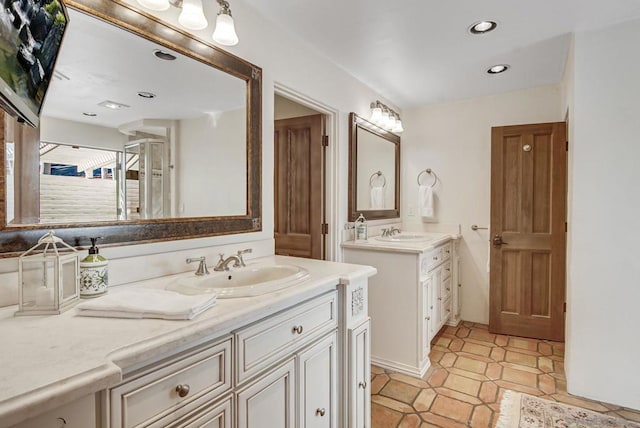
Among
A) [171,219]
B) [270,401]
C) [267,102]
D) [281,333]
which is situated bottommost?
[270,401]

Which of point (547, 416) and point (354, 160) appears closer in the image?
point (547, 416)

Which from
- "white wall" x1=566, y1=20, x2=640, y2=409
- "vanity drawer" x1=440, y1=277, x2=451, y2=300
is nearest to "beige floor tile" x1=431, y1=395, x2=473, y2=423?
"white wall" x1=566, y1=20, x2=640, y2=409

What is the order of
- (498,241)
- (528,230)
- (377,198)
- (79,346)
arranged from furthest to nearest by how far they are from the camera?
(377,198) → (498,241) → (528,230) → (79,346)

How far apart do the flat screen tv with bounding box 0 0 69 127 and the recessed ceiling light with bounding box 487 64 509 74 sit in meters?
2.82

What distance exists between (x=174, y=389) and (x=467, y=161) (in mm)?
3374

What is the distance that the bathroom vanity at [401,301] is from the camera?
2.46 meters

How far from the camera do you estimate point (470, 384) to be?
2.31 m

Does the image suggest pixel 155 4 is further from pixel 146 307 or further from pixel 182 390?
pixel 182 390

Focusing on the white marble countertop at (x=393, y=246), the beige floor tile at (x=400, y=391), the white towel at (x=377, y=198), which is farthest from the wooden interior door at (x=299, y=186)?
the beige floor tile at (x=400, y=391)

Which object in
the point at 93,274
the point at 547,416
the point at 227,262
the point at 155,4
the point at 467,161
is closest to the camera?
the point at 93,274

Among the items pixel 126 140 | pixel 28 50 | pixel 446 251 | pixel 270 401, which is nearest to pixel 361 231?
pixel 446 251

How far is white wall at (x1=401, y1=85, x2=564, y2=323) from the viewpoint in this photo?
337 cm

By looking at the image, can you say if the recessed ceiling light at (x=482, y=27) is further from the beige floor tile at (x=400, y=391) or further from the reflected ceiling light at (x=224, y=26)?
the beige floor tile at (x=400, y=391)

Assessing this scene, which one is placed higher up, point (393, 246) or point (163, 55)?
point (163, 55)
